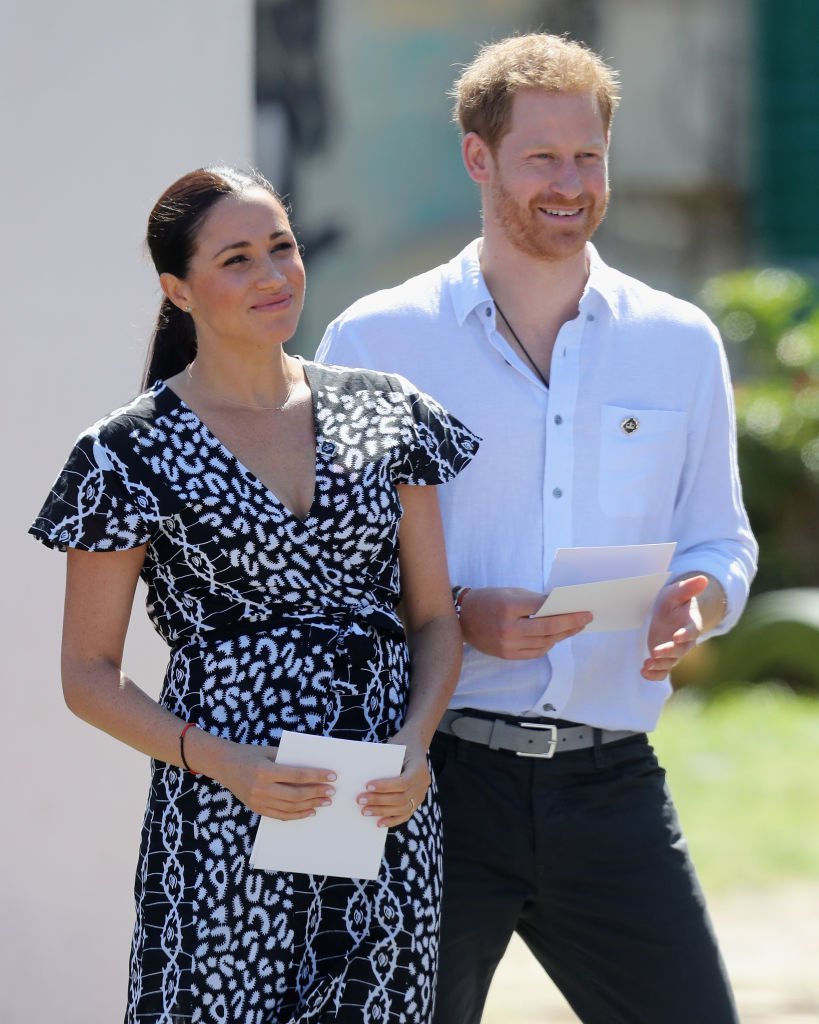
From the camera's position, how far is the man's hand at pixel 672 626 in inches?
111

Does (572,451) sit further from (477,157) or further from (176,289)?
(176,289)

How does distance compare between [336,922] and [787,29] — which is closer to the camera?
[336,922]

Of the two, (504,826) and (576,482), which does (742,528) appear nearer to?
(576,482)

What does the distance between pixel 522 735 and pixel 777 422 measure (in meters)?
7.72

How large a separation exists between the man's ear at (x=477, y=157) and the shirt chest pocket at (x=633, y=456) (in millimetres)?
496

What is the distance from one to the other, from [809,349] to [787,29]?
9.41 feet

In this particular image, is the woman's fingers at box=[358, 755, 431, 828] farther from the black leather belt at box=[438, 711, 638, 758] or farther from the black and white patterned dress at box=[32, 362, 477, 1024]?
the black leather belt at box=[438, 711, 638, 758]

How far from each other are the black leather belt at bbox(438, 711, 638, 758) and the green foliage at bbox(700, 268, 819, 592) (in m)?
7.60

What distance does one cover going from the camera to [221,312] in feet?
8.27

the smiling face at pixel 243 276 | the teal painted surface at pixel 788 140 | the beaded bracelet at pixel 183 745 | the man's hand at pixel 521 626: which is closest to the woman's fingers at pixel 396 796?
the beaded bracelet at pixel 183 745

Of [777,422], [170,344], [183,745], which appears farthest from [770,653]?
[183,745]

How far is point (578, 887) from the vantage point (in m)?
2.89

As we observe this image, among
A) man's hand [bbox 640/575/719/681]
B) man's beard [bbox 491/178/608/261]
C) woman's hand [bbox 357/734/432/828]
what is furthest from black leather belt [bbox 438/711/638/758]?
man's beard [bbox 491/178/608/261]

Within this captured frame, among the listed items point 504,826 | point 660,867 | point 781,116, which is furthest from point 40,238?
point 781,116
